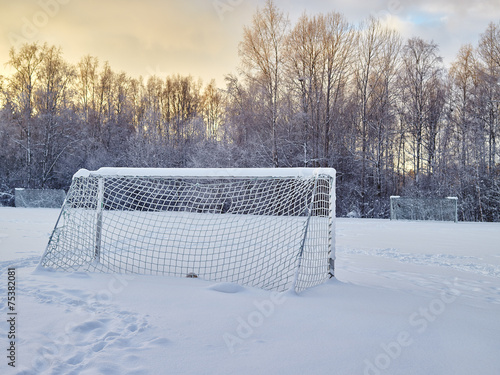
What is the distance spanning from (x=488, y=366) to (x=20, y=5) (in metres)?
10.1

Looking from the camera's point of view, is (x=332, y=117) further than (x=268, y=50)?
Yes

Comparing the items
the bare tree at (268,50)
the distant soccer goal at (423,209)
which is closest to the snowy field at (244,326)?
the distant soccer goal at (423,209)

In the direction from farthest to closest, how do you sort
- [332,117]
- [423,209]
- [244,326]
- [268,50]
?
[332,117], [268,50], [423,209], [244,326]

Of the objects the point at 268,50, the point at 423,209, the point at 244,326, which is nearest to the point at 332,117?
the point at 268,50

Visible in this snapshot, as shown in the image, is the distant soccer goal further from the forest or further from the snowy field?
the snowy field

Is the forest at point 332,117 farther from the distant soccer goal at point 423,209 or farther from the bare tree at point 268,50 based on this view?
the distant soccer goal at point 423,209

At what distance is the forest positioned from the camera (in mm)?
14961

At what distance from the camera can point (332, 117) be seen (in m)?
16.6

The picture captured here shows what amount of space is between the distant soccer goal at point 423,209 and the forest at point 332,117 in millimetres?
2088

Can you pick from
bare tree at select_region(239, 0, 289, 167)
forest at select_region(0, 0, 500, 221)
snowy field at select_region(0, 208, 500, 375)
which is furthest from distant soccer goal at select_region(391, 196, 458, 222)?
snowy field at select_region(0, 208, 500, 375)

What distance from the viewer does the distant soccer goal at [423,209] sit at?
12438mm

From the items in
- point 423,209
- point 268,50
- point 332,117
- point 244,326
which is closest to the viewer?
point 244,326

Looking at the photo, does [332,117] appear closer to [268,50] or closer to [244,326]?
[268,50]

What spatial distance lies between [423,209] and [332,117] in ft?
21.0
